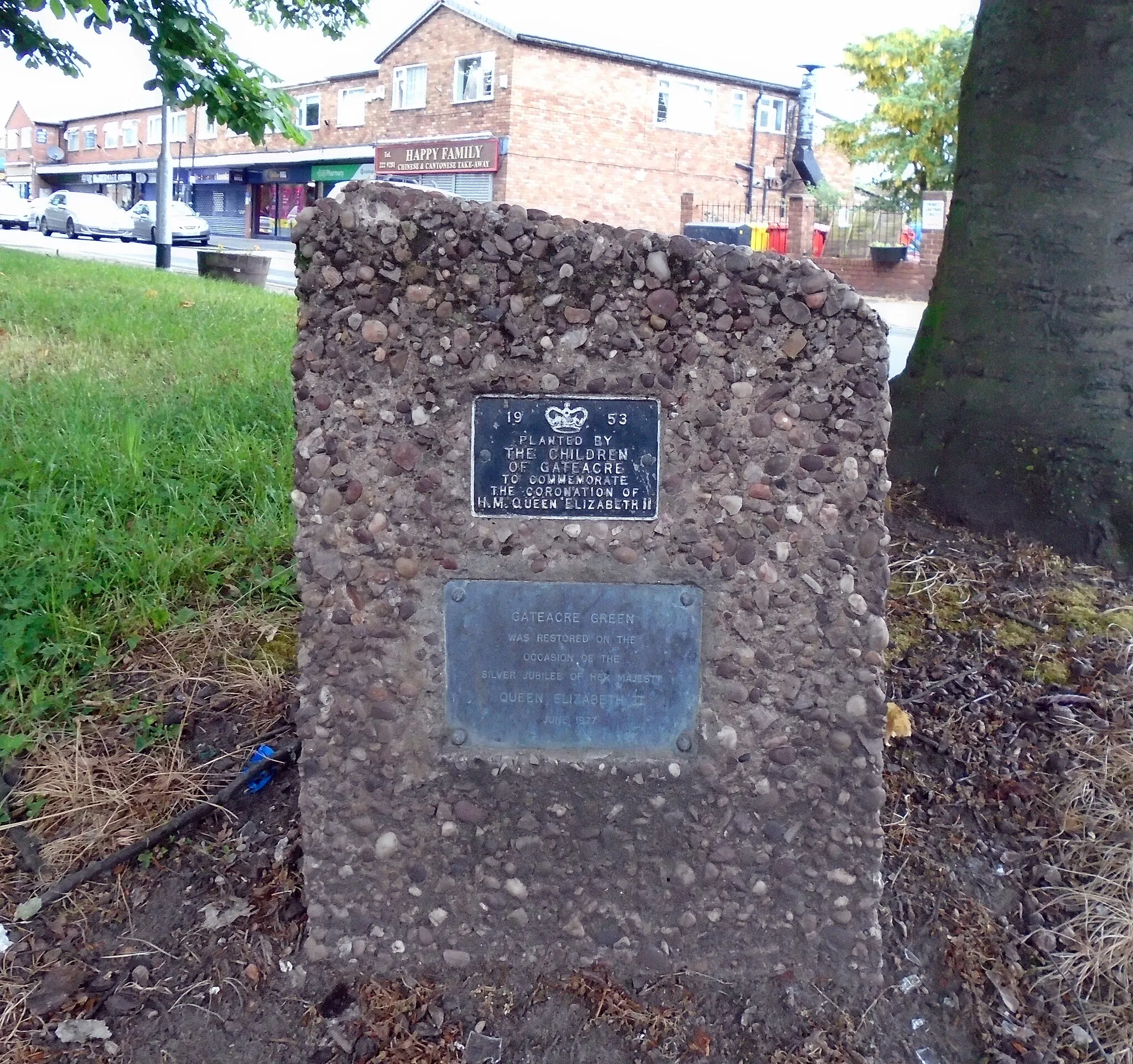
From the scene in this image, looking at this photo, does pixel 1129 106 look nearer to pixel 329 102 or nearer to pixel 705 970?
pixel 705 970

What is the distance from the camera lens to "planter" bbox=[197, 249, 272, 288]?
12922 mm

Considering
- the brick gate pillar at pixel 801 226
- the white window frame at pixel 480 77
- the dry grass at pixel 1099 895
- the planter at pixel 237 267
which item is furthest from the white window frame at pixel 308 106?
the dry grass at pixel 1099 895

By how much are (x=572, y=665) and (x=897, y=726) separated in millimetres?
994

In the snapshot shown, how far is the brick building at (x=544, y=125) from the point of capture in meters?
29.5

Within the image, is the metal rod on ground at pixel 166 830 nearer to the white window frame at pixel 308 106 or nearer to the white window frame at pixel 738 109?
the white window frame at pixel 738 109

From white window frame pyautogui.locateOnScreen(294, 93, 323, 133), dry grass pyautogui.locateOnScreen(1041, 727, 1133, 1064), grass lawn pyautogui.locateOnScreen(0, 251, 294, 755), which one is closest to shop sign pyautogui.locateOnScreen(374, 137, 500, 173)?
white window frame pyautogui.locateOnScreen(294, 93, 323, 133)

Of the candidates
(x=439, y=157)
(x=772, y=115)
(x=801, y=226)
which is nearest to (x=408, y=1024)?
(x=801, y=226)

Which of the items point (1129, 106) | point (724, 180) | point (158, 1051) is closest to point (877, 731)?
point (158, 1051)

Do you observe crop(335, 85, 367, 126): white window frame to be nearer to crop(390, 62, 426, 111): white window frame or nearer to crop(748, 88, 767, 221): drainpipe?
crop(390, 62, 426, 111): white window frame

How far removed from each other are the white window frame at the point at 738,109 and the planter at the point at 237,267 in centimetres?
2348

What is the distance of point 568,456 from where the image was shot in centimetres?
209

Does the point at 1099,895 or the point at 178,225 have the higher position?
the point at 178,225

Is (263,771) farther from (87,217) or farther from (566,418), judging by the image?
(87,217)

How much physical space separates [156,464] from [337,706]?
2247 mm
